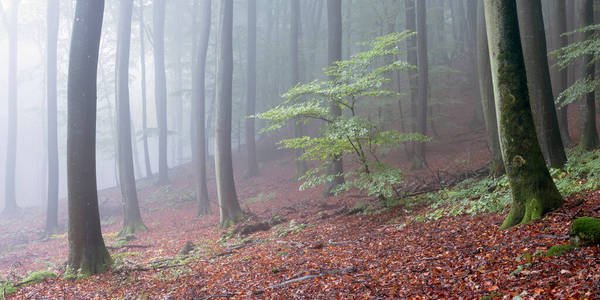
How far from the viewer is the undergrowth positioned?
6.25 metres

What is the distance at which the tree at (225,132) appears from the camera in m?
12.8

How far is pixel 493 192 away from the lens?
7203 mm

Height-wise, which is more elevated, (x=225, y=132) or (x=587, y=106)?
(x=225, y=132)

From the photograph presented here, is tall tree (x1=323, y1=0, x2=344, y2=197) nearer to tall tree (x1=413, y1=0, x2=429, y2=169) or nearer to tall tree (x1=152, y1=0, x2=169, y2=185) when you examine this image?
tall tree (x1=413, y1=0, x2=429, y2=169)

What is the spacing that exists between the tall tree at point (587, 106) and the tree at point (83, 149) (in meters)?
11.4

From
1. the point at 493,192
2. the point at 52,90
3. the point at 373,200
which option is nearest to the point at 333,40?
the point at 373,200

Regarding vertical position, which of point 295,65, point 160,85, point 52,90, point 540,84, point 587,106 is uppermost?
point 160,85

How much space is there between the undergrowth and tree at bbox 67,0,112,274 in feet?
21.8

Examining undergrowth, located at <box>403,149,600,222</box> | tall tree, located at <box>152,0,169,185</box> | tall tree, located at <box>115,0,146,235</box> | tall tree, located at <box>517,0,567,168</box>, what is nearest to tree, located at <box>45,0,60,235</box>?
tall tree, located at <box>115,0,146,235</box>

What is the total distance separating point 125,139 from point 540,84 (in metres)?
15.0

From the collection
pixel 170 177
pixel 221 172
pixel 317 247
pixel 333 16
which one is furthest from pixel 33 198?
pixel 317 247

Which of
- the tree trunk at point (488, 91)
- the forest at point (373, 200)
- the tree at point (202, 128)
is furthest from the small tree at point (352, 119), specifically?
the tree at point (202, 128)

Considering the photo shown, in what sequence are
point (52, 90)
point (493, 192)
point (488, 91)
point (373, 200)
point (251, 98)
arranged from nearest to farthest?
point (493, 192), point (488, 91), point (373, 200), point (52, 90), point (251, 98)

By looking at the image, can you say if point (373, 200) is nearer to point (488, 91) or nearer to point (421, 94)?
point (488, 91)
